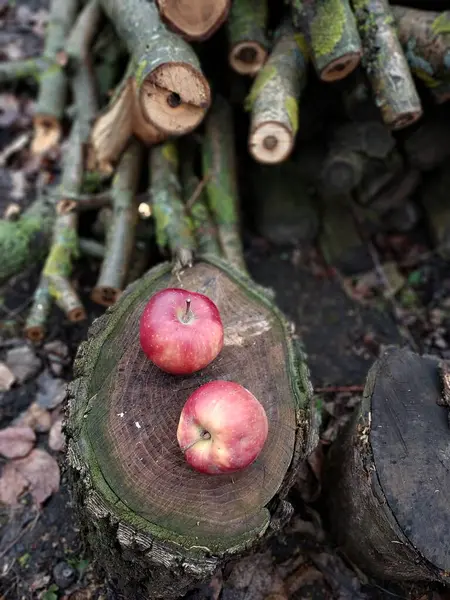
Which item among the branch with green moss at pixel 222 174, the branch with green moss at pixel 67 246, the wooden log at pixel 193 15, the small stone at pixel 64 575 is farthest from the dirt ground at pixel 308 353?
the wooden log at pixel 193 15

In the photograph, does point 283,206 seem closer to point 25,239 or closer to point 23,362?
point 25,239

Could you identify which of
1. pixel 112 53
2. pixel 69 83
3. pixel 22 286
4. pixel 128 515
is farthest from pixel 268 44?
pixel 128 515

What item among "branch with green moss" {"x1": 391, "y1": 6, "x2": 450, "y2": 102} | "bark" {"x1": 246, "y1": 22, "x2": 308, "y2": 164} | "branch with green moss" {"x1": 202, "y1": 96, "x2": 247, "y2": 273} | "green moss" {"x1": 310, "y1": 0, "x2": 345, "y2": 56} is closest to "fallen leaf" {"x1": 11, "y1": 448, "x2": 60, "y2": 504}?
"branch with green moss" {"x1": 202, "y1": 96, "x2": 247, "y2": 273}

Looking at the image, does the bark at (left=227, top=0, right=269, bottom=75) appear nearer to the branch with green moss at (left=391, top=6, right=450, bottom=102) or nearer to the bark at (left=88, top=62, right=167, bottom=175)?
the bark at (left=88, top=62, right=167, bottom=175)

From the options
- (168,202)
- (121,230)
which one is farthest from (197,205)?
(121,230)

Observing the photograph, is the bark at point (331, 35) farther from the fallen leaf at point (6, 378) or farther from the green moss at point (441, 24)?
the fallen leaf at point (6, 378)

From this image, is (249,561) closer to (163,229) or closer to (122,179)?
(163,229)
